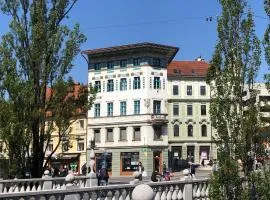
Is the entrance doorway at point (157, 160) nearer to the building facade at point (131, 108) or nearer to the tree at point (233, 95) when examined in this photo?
the building facade at point (131, 108)

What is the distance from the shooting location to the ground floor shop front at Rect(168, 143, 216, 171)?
7025 centimetres

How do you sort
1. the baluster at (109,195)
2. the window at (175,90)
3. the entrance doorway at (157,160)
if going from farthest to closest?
the window at (175,90)
the entrance doorway at (157,160)
the baluster at (109,195)

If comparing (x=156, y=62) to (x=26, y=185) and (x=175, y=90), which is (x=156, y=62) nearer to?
(x=175, y=90)

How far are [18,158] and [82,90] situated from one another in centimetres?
392

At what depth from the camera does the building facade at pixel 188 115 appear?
72.3 m

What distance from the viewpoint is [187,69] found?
2968 inches

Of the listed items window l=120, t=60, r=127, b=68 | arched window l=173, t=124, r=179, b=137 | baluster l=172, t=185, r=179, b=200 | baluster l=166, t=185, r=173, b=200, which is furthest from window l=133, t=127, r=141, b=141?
baluster l=166, t=185, r=173, b=200

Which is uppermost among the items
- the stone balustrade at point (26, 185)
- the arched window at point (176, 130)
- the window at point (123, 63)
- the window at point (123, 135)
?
the window at point (123, 63)

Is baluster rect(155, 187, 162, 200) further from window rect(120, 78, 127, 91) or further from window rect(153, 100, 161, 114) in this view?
window rect(120, 78, 127, 91)

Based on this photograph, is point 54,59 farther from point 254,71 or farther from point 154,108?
point 154,108

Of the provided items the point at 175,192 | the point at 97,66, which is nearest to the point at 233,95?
the point at 175,192

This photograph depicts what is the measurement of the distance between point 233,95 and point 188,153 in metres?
62.0

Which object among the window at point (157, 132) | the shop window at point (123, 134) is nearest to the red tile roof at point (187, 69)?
the window at point (157, 132)

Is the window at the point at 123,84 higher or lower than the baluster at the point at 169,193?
higher
